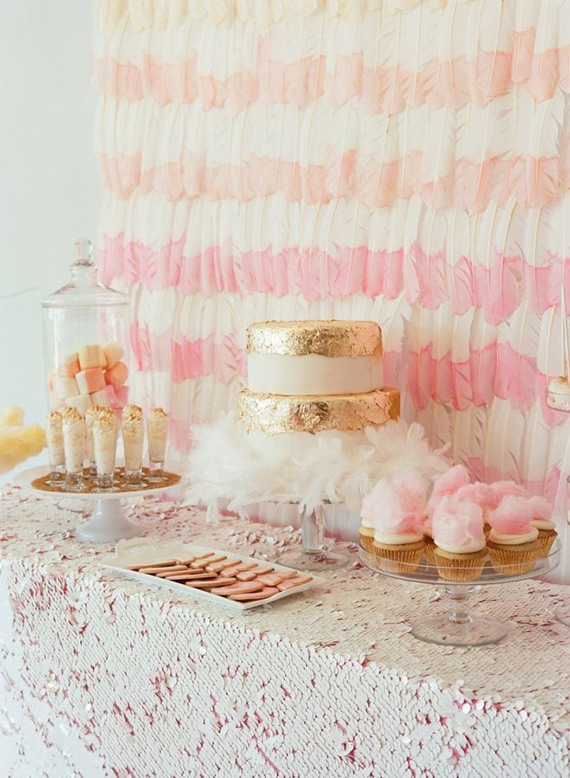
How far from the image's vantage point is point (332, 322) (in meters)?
1.37

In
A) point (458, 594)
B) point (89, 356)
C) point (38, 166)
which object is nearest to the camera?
point (458, 594)

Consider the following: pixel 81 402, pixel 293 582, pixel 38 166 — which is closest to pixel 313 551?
pixel 293 582

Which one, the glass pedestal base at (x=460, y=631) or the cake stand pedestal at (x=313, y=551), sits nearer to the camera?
the glass pedestal base at (x=460, y=631)

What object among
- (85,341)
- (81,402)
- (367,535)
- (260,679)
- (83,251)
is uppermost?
(83,251)

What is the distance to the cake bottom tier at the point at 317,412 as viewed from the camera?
4.33 feet

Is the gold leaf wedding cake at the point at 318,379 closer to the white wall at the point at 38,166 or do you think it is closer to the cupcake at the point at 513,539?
the cupcake at the point at 513,539

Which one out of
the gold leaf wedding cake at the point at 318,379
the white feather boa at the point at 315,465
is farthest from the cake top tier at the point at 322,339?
the white feather boa at the point at 315,465

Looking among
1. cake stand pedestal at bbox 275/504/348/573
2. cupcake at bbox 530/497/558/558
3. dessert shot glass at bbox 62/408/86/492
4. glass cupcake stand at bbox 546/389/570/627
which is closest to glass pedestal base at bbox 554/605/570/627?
glass cupcake stand at bbox 546/389/570/627

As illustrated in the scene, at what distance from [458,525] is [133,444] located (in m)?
0.69

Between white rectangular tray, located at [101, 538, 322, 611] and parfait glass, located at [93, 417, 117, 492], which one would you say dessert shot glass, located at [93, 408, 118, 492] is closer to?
parfait glass, located at [93, 417, 117, 492]

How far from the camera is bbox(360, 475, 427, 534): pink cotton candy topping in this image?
1.08 m

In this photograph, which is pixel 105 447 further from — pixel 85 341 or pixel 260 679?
pixel 260 679

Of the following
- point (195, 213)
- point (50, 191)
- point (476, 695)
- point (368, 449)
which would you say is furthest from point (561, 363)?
point (50, 191)

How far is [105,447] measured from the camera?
5.01ft
